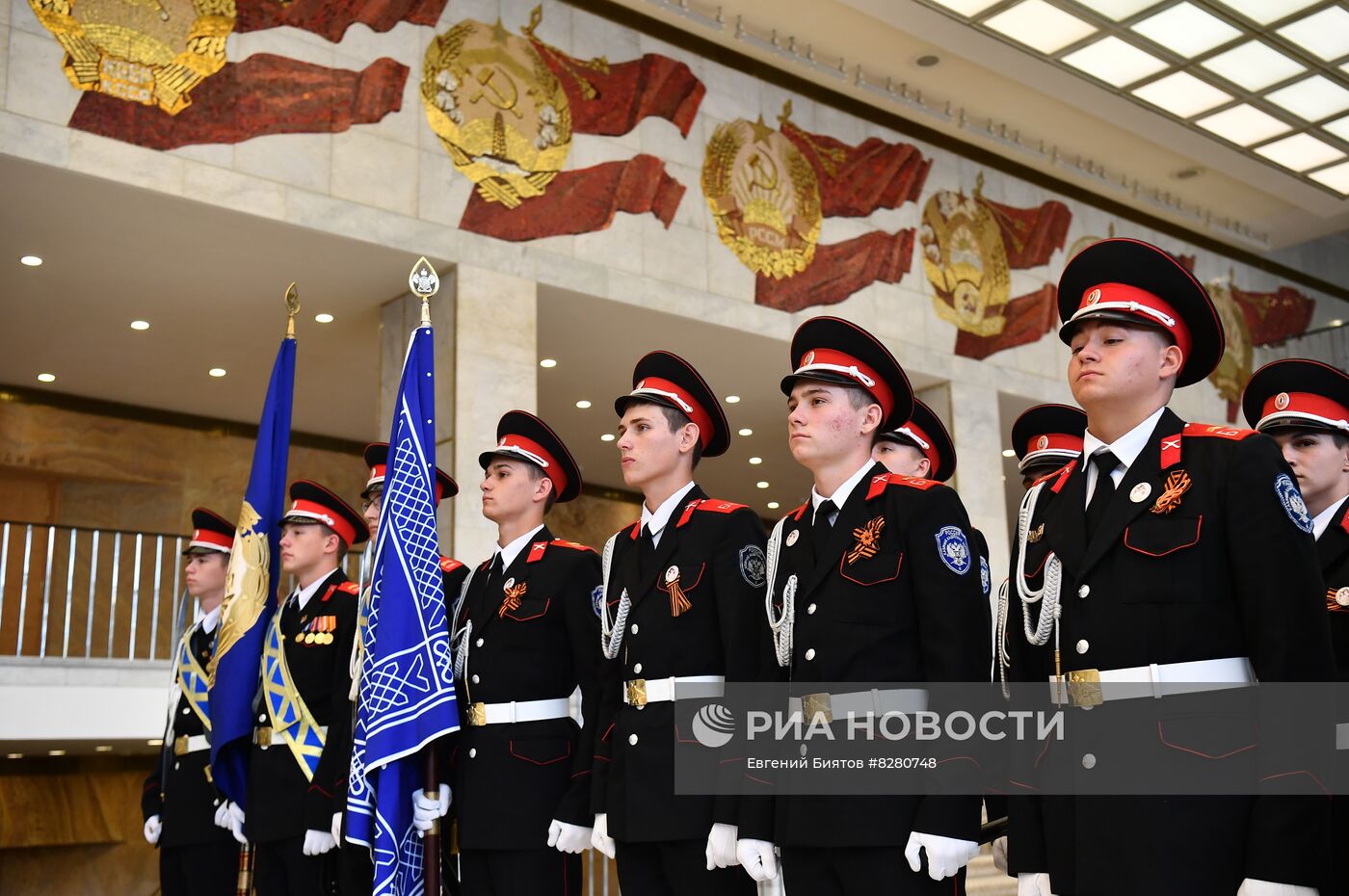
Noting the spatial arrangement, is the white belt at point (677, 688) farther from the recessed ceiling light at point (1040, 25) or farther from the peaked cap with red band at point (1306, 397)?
the recessed ceiling light at point (1040, 25)

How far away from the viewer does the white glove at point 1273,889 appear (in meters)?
2.31

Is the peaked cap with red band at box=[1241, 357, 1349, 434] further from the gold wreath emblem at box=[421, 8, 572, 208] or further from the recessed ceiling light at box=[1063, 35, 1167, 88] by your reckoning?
the recessed ceiling light at box=[1063, 35, 1167, 88]

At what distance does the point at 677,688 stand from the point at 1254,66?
1210cm

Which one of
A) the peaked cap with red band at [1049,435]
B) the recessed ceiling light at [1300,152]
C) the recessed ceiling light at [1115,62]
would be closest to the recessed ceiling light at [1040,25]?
the recessed ceiling light at [1115,62]

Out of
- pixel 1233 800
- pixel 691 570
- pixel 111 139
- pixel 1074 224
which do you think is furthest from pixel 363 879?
pixel 1074 224

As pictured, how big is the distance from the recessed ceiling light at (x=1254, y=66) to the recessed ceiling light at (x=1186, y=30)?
0.29m

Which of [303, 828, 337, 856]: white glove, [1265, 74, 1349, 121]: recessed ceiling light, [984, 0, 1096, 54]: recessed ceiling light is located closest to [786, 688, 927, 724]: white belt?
[303, 828, 337, 856]: white glove

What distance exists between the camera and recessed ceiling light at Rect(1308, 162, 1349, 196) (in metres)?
15.8

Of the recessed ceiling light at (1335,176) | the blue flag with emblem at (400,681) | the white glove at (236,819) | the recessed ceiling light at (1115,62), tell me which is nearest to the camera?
the blue flag with emblem at (400,681)

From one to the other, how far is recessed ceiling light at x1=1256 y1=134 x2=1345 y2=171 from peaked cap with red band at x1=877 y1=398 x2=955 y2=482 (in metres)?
12.0

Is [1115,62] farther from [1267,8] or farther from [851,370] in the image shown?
[851,370]

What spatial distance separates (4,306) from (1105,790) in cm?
1128

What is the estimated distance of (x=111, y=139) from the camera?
8.73 m

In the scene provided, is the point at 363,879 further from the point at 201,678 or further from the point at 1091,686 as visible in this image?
the point at 1091,686
